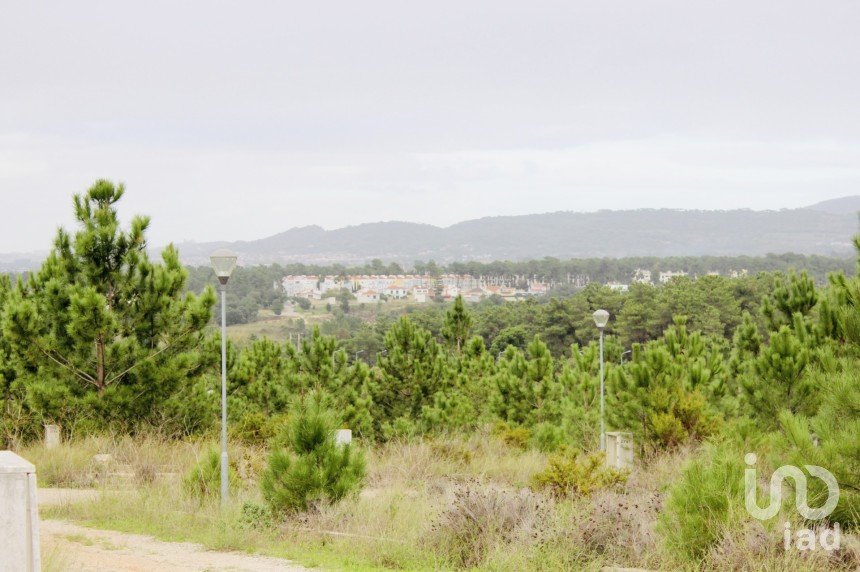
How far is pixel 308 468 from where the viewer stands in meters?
11.0

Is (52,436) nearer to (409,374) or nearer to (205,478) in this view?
(205,478)

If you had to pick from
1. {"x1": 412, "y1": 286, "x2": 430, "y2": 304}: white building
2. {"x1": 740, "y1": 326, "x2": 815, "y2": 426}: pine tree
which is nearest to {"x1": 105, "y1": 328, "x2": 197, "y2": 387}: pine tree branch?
{"x1": 740, "y1": 326, "x2": 815, "y2": 426}: pine tree

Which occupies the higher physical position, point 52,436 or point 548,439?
point 52,436

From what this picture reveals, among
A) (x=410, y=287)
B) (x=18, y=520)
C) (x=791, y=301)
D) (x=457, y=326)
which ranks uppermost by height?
(x=791, y=301)

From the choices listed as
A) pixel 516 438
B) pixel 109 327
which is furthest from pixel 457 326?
pixel 109 327

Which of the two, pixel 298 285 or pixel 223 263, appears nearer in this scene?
pixel 223 263

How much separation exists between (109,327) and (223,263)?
4.63 meters

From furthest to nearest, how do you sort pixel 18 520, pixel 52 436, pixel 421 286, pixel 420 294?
pixel 421 286
pixel 420 294
pixel 52 436
pixel 18 520

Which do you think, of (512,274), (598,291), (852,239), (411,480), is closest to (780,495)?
(852,239)

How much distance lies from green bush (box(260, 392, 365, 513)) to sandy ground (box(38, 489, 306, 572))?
1.27 meters

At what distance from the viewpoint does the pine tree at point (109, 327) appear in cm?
1688

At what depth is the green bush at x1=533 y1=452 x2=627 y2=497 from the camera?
12791 mm

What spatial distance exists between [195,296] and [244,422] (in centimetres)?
541

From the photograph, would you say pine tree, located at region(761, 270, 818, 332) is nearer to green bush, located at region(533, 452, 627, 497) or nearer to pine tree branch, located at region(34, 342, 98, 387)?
green bush, located at region(533, 452, 627, 497)
